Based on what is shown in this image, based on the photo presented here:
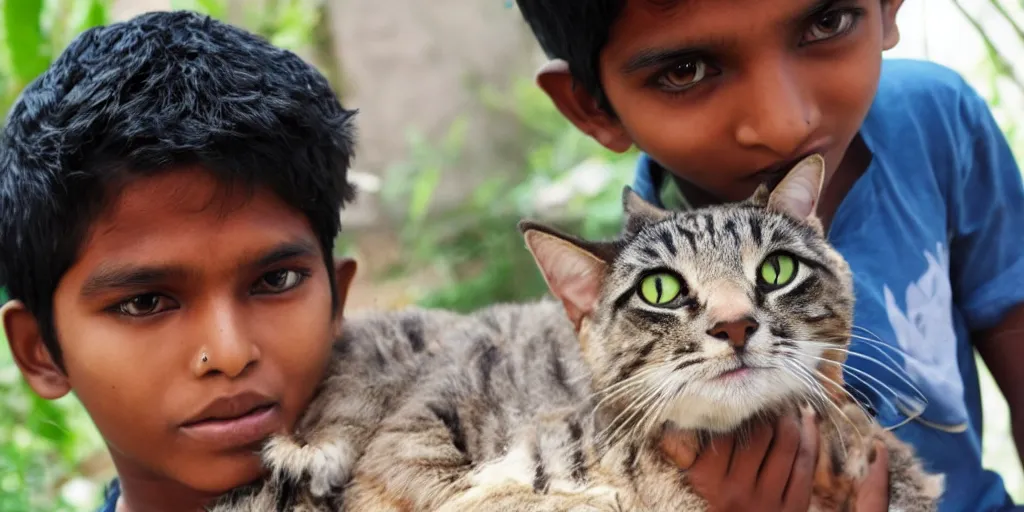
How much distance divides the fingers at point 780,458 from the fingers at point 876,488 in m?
0.13

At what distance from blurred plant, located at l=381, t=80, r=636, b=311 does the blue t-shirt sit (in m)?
1.82

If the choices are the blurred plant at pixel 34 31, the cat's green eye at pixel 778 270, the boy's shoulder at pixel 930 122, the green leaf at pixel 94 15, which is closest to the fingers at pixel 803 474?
the cat's green eye at pixel 778 270

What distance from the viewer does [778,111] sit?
1.54 meters

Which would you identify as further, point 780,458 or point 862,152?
point 862,152

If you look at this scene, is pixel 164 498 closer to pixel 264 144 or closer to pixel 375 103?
pixel 264 144

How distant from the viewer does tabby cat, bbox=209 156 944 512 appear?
1.40 metres

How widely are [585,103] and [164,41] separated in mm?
870

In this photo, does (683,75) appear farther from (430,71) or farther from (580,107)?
(430,71)

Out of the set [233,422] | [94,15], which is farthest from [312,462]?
[94,15]

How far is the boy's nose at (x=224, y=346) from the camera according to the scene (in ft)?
4.99

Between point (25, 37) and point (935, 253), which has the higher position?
point (25, 37)

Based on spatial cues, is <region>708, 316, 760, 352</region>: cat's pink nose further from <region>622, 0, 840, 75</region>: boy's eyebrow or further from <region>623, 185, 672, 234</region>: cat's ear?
<region>622, 0, 840, 75</region>: boy's eyebrow

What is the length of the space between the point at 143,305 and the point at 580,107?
100cm

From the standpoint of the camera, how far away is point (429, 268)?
5383mm
